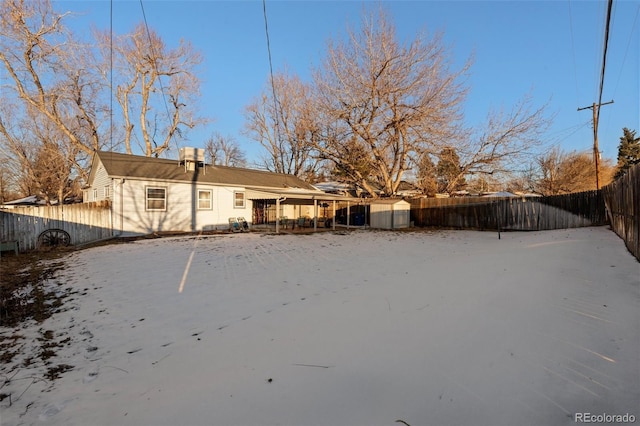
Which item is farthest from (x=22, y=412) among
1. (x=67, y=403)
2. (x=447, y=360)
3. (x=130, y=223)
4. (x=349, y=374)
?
(x=130, y=223)

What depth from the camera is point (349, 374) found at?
2529mm

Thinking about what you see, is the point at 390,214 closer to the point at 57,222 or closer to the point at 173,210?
the point at 173,210

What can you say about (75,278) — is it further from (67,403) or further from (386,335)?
(386,335)

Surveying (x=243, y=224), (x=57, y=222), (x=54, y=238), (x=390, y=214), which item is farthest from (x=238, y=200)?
(x=390, y=214)

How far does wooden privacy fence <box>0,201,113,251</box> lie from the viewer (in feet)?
32.5

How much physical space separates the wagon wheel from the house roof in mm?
3370

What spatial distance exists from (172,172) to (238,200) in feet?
13.0


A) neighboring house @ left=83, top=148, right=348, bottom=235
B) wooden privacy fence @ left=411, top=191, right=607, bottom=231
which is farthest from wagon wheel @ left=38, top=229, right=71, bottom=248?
wooden privacy fence @ left=411, top=191, right=607, bottom=231

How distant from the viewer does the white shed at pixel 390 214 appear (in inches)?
734

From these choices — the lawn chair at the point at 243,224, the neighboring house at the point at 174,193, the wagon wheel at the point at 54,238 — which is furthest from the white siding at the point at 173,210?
the wagon wheel at the point at 54,238

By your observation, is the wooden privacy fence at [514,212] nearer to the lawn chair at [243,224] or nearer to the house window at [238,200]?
the lawn chair at [243,224]

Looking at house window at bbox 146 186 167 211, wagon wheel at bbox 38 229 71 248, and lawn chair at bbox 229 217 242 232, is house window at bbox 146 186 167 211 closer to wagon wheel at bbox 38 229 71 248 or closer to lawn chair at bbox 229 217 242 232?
lawn chair at bbox 229 217 242 232

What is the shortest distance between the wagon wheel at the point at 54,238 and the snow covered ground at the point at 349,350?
7.21 m

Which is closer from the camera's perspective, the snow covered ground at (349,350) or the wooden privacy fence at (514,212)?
the snow covered ground at (349,350)
